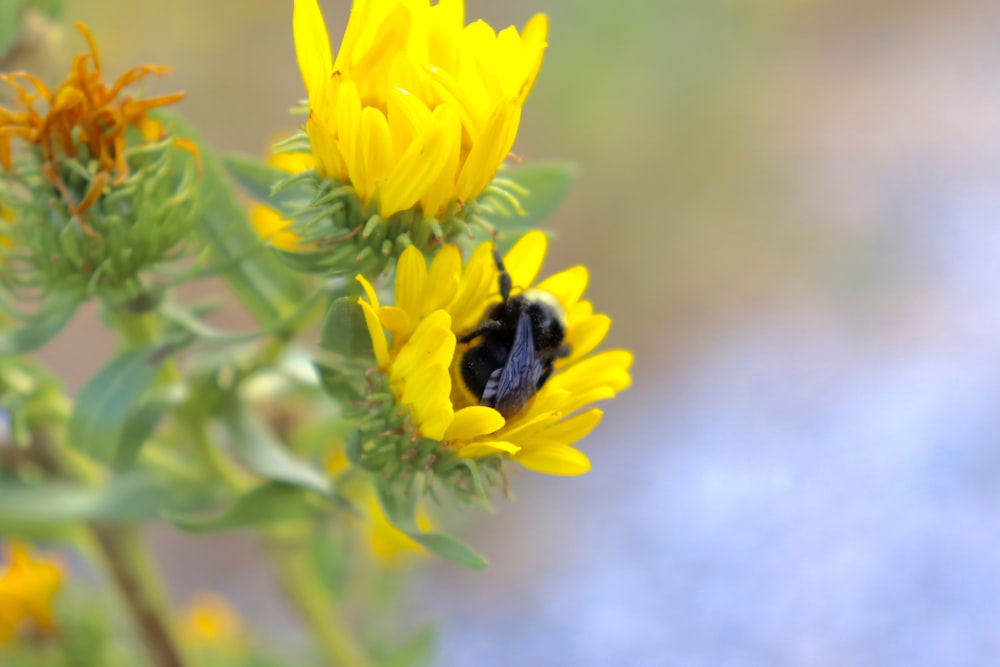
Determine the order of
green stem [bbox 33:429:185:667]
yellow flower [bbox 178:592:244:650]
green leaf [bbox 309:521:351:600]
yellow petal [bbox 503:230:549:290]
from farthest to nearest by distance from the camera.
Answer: yellow flower [bbox 178:592:244:650] → green leaf [bbox 309:521:351:600] → green stem [bbox 33:429:185:667] → yellow petal [bbox 503:230:549:290]

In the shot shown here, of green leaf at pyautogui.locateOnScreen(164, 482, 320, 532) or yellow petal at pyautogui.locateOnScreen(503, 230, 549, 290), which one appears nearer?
yellow petal at pyautogui.locateOnScreen(503, 230, 549, 290)

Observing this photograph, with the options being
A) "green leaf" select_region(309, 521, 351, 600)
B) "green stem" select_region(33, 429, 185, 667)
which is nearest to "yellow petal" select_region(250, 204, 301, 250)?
"green stem" select_region(33, 429, 185, 667)

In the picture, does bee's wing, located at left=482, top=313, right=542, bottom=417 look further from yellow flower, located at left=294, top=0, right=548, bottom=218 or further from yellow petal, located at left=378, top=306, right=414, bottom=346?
yellow flower, located at left=294, top=0, right=548, bottom=218

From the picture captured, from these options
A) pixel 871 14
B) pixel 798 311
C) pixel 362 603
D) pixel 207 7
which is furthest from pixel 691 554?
pixel 871 14

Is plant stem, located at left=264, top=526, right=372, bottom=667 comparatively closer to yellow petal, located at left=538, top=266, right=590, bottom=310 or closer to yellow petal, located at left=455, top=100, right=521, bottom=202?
yellow petal, located at left=538, top=266, right=590, bottom=310

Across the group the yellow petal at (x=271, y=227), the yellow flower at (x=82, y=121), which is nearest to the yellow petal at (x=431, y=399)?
the yellow petal at (x=271, y=227)

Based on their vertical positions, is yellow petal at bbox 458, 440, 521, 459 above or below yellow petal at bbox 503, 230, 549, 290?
below

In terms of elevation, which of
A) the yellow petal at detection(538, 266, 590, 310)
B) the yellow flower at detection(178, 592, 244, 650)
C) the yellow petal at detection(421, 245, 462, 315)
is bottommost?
the yellow flower at detection(178, 592, 244, 650)

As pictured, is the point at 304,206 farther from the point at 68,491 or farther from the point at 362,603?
the point at 362,603

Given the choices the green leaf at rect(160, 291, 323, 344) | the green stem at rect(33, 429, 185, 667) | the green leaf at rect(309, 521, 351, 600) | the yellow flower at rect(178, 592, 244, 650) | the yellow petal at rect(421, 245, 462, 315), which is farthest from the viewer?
the yellow flower at rect(178, 592, 244, 650)
